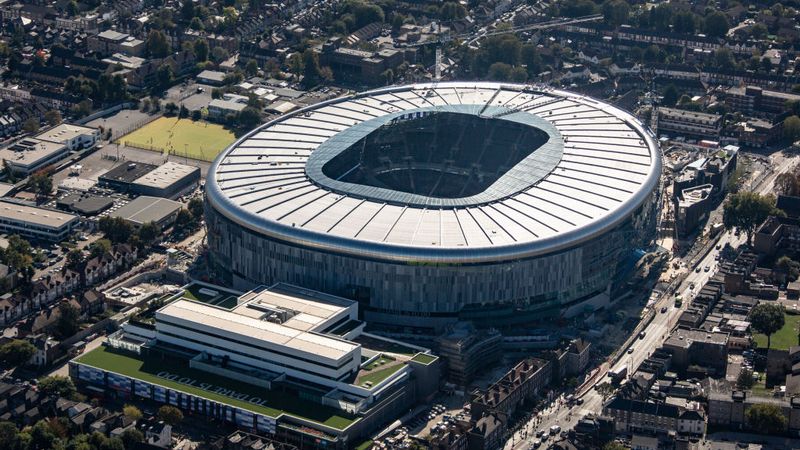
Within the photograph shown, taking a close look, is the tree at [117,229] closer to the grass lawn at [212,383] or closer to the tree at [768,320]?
the grass lawn at [212,383]

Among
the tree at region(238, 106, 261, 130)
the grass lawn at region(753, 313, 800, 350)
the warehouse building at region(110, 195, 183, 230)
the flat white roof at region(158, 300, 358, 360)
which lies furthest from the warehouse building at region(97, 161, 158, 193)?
the grass lawn at region(753, 313, 800, 350)

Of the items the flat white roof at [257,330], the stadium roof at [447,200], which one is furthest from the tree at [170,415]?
the stadium roof at [447,200]

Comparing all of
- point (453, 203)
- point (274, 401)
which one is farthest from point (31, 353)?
point (453, 203)

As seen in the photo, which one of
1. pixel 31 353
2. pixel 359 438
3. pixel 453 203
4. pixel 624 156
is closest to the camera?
pixel 359 438

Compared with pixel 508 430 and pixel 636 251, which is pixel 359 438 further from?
pixel 636 251

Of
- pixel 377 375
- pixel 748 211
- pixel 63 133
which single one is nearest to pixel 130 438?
pixel 377 375

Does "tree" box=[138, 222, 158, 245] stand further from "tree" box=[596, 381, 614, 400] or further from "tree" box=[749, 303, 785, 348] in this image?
"tree" box=[749, 303, 785, 348]
